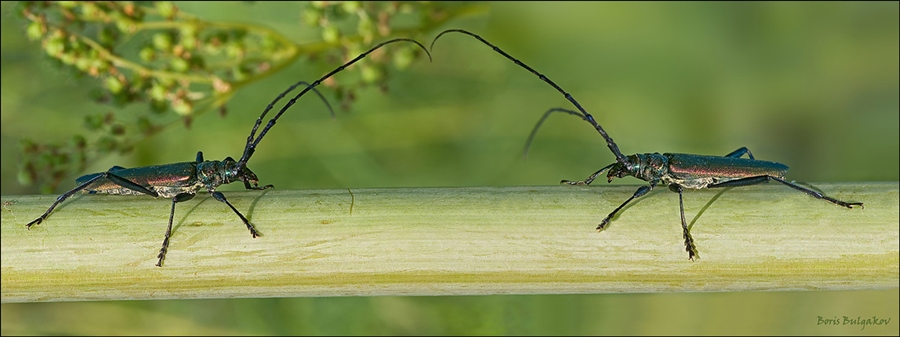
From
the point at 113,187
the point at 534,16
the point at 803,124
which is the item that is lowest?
the point at 113,187

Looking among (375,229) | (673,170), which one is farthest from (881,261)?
(375,229)

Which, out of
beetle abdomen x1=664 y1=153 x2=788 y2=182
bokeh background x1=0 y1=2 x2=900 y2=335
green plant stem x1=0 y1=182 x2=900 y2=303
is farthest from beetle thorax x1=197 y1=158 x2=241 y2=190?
beetle abdomen x1=664 y1=153 x2=788 y2=182

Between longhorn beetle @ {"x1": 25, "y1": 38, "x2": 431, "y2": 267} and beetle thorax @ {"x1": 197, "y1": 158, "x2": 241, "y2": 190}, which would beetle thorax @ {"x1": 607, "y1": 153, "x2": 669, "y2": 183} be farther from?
beetle thorax @ {"x1": 197, "y1": 158, "x2": 241, "y2": 190}

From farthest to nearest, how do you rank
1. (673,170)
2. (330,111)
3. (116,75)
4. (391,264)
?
(330,111) → (116,75) → (673,170) → (391,264)

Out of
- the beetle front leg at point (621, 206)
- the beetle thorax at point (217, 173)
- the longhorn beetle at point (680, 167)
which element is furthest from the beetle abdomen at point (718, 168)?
the beetle thorax at point (217, 173)

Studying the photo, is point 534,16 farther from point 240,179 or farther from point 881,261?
point 881,261

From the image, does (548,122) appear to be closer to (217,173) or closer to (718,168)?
(718,168)

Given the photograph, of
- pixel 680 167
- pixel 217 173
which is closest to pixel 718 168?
pixel 680 167
